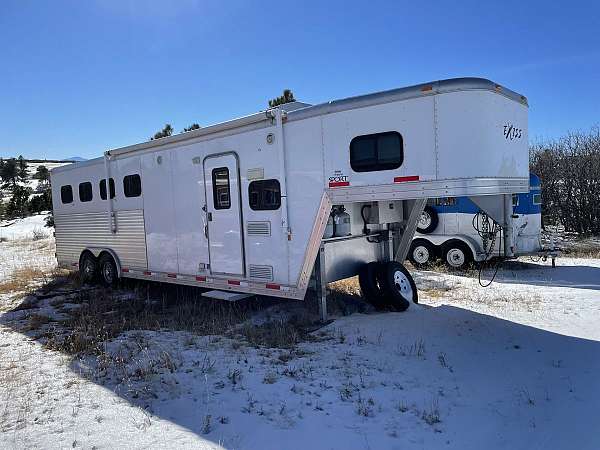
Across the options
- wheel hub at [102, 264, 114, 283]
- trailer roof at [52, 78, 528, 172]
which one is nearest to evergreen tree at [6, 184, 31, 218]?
wheel hub at [102, 264, 114, 283]

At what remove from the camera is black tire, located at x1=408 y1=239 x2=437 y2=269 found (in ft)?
40.3

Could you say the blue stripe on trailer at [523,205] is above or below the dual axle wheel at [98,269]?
above

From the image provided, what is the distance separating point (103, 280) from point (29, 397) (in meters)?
6.06

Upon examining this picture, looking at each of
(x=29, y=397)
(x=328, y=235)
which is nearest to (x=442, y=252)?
(x=328, y=235)

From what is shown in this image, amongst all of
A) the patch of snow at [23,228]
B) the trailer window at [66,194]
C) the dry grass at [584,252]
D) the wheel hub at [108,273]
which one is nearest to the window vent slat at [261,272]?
the wheel hub at [108,273]

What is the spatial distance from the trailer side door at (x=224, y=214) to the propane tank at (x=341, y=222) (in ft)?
4.48

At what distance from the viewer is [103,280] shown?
398 inches

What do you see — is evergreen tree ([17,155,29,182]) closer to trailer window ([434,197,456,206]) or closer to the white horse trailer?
the white horse trailer

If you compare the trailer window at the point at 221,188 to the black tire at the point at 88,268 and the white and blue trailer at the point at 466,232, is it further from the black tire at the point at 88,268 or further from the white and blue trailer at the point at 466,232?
the white and blue trailer at the point at 466,232

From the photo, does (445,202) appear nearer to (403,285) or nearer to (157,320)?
(403,285)

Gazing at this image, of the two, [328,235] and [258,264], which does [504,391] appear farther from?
[258,264]

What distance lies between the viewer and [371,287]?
7.02 m

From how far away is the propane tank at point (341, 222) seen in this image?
6.62 metres

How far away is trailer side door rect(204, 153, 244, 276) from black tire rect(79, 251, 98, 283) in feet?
13.5
